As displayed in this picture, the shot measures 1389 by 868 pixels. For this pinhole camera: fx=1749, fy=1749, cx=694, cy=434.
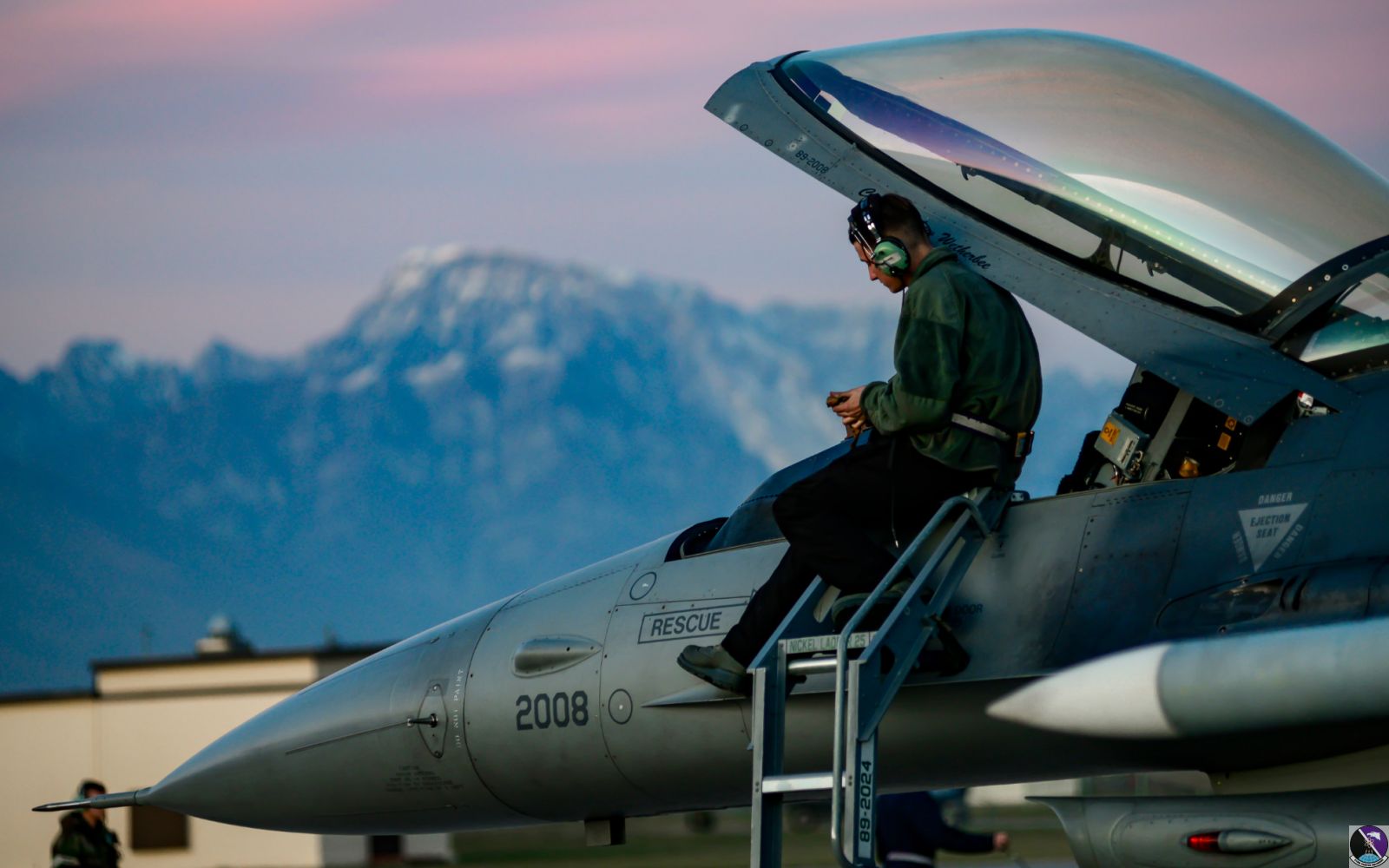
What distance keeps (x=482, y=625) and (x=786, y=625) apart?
243cm

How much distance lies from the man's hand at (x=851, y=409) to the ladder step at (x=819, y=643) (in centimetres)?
79

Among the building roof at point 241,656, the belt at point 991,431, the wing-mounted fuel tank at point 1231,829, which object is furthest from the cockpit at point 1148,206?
the building roof at point 241,656

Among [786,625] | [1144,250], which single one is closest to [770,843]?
[786,625]

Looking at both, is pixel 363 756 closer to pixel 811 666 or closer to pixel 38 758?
pixel 811 666

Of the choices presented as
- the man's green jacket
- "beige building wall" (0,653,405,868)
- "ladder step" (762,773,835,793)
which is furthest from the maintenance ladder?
"beige building wall" (0,653,405,868)

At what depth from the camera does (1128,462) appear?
6.54 meters

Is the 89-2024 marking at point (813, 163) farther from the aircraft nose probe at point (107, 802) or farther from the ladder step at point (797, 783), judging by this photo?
the aircraft nose probe at point (107, 802)

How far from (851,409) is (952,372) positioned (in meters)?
0.41

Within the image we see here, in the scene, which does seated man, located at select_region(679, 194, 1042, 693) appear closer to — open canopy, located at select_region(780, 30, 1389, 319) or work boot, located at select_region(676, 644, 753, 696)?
work boot, located at select_region(676, 644, 753, 696)

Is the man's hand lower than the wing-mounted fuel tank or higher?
higher

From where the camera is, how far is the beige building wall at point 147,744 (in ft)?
104

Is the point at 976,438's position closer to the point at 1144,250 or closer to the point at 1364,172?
the point at 1144,250

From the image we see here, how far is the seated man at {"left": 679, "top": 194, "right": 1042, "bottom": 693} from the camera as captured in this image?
644cm

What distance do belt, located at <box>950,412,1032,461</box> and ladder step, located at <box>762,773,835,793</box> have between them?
1383mm
